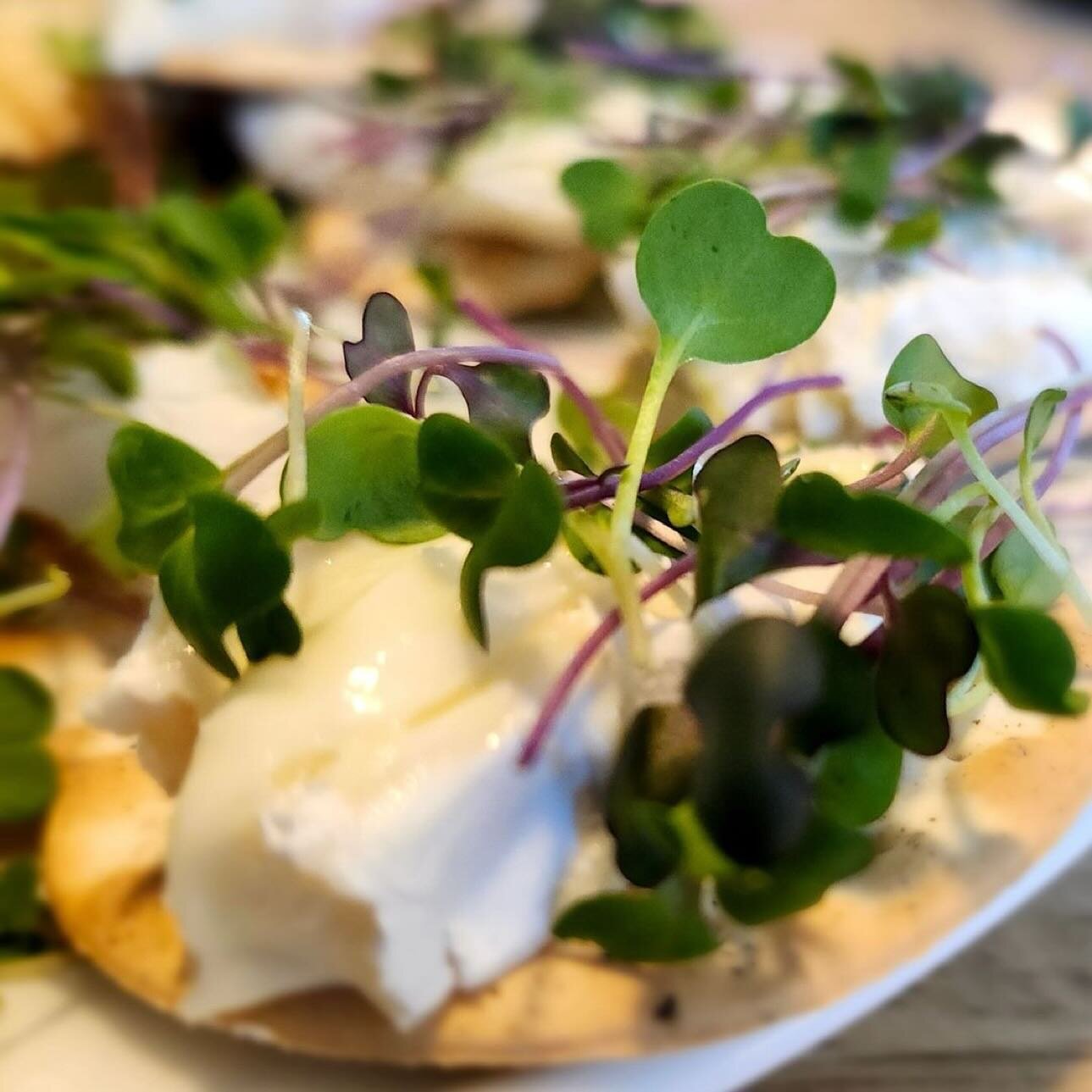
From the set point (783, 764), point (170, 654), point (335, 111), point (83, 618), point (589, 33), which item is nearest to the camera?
point (783, 764)

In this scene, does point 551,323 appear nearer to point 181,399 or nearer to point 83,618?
point 181,399

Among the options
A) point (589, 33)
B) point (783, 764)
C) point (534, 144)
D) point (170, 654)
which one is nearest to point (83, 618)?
point (170, 654)

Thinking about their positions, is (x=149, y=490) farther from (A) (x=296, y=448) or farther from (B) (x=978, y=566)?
(B) (x=978, y=566)

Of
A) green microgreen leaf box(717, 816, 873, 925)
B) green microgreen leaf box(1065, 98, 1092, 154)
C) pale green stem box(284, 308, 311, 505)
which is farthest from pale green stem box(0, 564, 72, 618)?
green microgreen leaf box(1065, 98, 1092, 154)

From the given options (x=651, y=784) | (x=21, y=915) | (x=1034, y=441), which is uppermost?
(x=1034, y=441)

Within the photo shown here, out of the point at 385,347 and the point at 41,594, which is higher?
the point at 385,347

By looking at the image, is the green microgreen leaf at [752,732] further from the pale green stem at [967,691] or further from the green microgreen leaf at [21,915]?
the green microgreen leaf at [21,915]

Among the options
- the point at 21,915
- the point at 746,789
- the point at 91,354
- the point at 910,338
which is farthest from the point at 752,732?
the point at 91,354

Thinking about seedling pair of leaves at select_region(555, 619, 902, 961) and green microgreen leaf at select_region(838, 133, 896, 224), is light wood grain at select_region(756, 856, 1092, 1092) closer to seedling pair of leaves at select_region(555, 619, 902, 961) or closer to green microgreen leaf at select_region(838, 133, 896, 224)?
seedling pair of leaves at select_region(555, 619, 902, 961)
